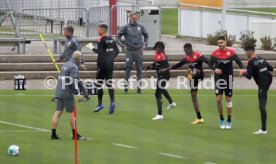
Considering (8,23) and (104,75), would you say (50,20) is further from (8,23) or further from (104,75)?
(104,75)

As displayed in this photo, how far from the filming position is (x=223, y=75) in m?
24.5

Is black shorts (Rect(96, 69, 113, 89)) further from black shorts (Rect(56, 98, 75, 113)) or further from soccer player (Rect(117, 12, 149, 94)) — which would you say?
black shorts (Rect(56, 98, 75, 113))

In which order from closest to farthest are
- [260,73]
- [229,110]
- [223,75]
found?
1. [260,73]
2. [229,110]
3. [223,75]

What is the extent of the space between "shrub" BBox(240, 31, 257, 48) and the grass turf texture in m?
8.62

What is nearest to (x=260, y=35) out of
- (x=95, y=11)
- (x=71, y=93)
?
(x=95, y=11)

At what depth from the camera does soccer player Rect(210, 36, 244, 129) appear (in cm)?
2434

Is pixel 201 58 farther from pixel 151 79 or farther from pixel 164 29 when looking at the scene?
pixel 164 29

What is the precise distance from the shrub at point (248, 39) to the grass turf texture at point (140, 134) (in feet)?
28.3

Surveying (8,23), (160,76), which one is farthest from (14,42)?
(160,76)

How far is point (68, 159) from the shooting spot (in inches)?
797

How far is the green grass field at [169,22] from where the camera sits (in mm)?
50800

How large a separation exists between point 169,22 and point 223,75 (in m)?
→ 33.1

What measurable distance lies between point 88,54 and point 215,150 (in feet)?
48.4

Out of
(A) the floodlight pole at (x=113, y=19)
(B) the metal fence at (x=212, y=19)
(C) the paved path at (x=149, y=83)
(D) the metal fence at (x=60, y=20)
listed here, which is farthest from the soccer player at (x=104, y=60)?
(B) the metal fence at (x=212, y=19)
